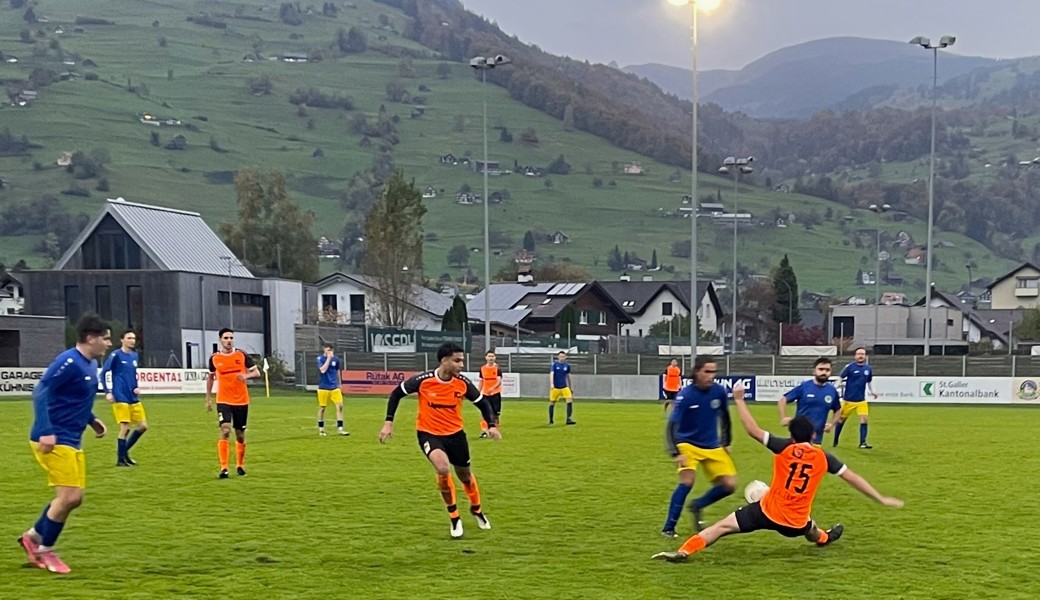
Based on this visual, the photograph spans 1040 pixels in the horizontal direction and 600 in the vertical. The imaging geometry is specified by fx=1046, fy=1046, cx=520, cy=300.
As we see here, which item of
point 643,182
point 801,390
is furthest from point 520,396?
point 643,182

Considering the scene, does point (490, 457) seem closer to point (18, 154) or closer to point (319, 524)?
point (319, 524)

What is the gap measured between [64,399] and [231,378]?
24.1 ft

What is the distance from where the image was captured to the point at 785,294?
336 feet

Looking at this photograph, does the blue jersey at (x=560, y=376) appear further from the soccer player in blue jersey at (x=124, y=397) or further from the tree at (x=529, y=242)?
the tree at (x=529, y=242)

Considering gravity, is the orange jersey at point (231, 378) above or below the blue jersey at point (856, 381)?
above

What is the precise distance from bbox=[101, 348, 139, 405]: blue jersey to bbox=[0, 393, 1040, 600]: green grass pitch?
1.30 metres

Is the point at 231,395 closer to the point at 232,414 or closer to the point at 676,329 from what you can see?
the point at 232,414

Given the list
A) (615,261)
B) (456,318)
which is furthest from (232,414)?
(615,261)

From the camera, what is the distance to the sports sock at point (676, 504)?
11.8 metres

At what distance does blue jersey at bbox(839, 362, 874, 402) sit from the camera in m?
22.5

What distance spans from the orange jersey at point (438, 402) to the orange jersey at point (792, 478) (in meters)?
3.54

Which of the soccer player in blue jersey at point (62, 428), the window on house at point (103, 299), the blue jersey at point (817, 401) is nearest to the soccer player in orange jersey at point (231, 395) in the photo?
the soccer player in blue jersey at point (62, 428)

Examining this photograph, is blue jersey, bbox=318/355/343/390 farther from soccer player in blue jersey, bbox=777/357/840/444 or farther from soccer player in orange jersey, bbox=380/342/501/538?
soccer player in orange jersey, bbox=380/342/501/538

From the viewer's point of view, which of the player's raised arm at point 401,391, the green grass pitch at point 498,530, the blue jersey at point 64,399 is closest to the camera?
the green grass pitch at point 498,530
